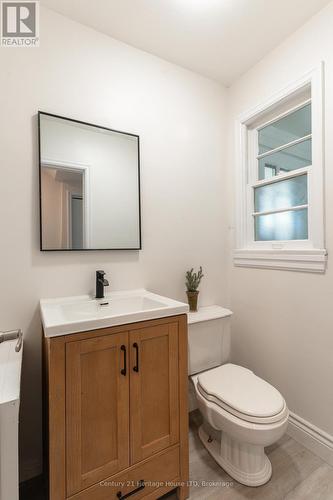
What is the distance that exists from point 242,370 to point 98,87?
80.9 inches

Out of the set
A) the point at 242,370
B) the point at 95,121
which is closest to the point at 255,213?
the point at 242,370

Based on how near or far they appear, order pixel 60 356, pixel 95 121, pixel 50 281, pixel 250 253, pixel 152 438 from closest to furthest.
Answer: pixel 60 356
pixel 152 438
pixel 50 281
pixel 95 121
pixel 250 253

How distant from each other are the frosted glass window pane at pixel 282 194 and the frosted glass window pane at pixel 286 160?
85 millimetres

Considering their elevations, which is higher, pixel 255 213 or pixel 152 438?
pixel 255 213

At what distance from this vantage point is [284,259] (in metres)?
1.69

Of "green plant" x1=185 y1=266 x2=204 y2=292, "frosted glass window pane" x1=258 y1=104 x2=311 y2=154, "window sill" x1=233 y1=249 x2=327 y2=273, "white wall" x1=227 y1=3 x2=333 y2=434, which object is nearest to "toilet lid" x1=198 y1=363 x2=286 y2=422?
"white wall" x1=227 y1=3 x2=333 y2=434

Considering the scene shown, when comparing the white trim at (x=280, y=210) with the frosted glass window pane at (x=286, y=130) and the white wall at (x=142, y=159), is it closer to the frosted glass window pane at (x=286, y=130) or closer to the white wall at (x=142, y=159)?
the white wall at (x=142, y=159)

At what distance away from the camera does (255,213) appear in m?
2.02

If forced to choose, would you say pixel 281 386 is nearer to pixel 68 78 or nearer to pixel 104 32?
pixel 68 78

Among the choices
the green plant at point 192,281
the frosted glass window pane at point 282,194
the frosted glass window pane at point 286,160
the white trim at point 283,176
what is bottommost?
the green plant at point 192,281

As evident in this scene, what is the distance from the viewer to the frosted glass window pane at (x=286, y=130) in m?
1.66

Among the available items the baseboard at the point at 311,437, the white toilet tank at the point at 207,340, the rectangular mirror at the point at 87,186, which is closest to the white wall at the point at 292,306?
the baseboard at the point at 311,437

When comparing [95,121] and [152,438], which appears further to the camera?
[95,121]

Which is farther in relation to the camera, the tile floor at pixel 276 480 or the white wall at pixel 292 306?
the white wall at pixel 292 306
